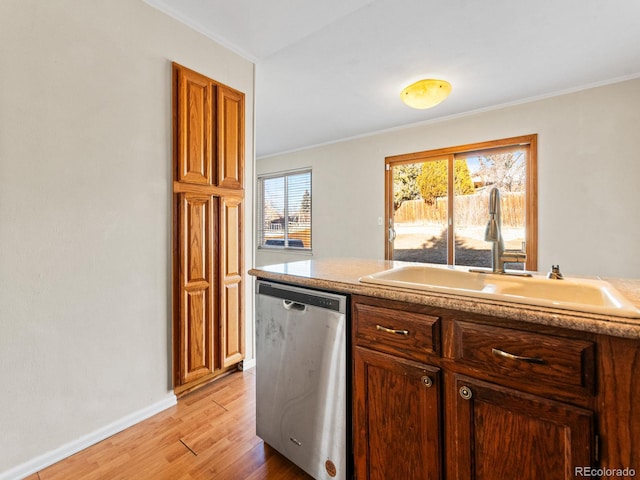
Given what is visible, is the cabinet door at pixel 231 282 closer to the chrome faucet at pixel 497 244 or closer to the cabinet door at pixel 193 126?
the cabinet door at pixel 193 126

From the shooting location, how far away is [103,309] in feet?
5.33

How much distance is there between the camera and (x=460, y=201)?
144 inches

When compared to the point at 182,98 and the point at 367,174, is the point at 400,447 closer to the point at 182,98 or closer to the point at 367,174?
the point at 182,98

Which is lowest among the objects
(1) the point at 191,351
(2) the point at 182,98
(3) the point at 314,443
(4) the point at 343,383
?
(3) the point at 314,443

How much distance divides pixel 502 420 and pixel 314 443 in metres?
0.78

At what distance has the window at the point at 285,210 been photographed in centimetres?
508

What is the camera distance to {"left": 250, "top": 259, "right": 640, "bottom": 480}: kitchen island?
0.74 meters

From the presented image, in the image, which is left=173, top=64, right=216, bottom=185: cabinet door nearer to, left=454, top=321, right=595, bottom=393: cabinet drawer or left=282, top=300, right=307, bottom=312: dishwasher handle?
left=282, top=300, right=307, bottom=312: dishwasher handle

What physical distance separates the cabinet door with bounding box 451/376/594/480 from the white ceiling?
6.99ft

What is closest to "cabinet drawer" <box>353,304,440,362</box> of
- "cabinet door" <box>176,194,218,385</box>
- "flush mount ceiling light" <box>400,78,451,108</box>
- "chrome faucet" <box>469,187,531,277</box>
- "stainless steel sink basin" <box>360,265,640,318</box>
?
"stainless steel sink basin" <box>360,265,640,318</box>

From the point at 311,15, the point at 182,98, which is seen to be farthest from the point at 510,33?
the point at 182,98

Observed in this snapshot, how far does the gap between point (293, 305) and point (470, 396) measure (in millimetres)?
758

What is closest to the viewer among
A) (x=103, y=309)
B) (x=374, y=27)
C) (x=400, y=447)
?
(x=400, y=447)

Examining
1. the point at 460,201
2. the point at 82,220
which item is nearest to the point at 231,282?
the point at 82,220
